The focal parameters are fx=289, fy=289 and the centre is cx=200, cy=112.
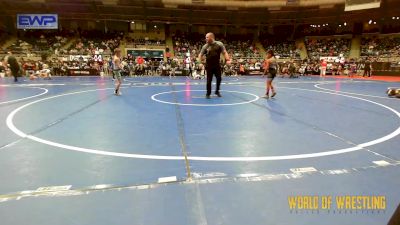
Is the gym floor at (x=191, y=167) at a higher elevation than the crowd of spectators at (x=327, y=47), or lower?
lower

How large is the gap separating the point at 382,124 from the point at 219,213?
4701mm

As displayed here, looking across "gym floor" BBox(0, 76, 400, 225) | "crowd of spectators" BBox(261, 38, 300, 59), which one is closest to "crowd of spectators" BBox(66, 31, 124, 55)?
"crowd of spectators" BBox(261, 38, 300, 59)

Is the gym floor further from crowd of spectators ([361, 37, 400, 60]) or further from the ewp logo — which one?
crowd of spectators ([361, 37, 400, 60])

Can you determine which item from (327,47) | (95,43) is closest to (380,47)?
(327,47)

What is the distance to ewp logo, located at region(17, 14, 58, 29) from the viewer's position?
99.2ft

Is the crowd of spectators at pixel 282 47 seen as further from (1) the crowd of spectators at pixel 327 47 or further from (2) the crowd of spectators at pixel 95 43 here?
(2) the crowd of spectators at pixel 95 43

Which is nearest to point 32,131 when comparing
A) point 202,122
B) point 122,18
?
point 202,122

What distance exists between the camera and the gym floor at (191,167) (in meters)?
2.39

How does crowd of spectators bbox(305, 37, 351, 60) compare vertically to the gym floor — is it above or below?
above

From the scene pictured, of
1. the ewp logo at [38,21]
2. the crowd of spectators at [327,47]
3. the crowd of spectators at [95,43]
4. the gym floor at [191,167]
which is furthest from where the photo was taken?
the crowd of spectators at [327,47]

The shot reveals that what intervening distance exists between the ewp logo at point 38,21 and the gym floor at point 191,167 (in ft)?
94.5

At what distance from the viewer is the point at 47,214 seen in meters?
2.36

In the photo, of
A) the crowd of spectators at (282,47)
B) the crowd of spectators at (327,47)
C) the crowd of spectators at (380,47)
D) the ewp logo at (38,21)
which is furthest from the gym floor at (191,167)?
the crowd of spectators at (327,47)

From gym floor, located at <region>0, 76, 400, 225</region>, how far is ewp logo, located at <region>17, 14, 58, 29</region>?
2879cm
